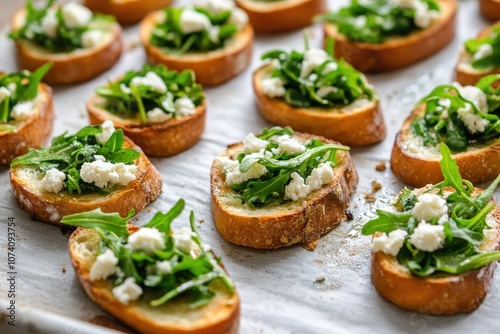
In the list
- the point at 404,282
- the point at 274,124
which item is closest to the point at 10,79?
the point at 274,124

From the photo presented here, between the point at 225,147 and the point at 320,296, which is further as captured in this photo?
the point at 225,147

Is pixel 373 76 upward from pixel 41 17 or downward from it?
downward

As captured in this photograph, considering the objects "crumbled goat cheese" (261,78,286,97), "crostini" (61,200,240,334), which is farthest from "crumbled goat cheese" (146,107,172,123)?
"crostini" (61,200,240,334)

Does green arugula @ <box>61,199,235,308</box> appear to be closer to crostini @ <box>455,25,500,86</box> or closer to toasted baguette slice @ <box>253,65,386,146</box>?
toasted baguette slice @ <box>253,65,386,146</box>

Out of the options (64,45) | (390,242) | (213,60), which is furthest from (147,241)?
(64,45)

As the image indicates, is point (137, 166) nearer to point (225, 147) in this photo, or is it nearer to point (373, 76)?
point (225, 147)
